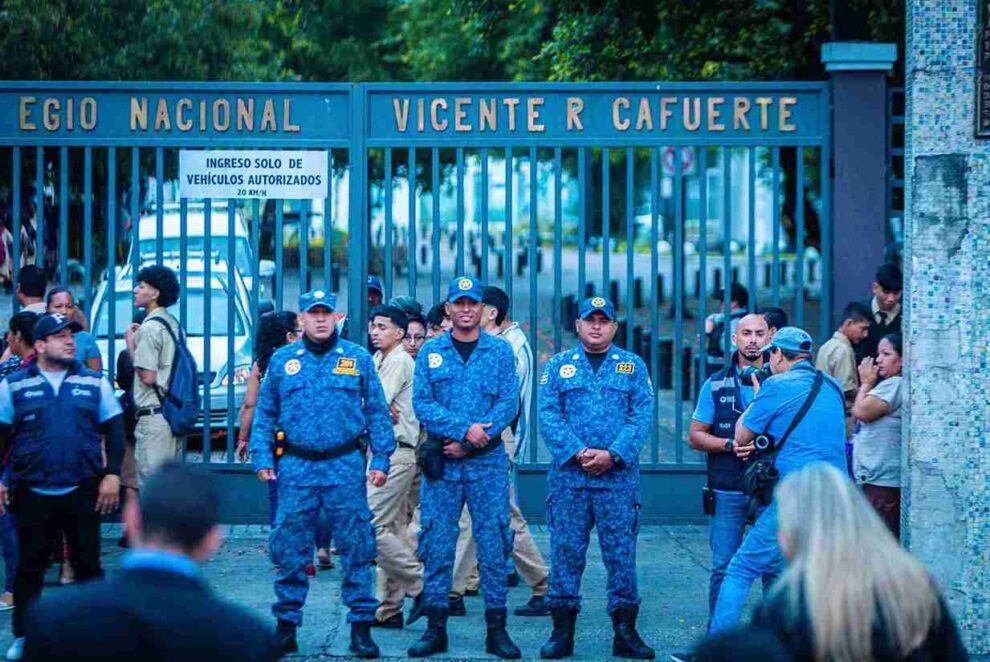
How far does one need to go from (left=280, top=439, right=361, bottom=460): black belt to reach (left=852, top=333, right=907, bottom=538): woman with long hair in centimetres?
279

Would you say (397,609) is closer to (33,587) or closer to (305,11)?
(33,587)

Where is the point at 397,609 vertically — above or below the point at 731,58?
below

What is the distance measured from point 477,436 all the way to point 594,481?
632 mm

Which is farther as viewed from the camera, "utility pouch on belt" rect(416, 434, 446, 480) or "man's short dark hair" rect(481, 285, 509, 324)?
"man's short dark hair" rect(481, 285, 509, 324)

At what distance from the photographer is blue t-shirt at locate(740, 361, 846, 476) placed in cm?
681

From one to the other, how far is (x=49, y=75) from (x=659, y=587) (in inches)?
406

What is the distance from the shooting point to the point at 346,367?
24.4 feet

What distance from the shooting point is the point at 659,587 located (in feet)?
29.5

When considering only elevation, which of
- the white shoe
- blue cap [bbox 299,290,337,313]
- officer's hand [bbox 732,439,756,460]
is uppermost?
blue cap [bbox 299,290,337,313]

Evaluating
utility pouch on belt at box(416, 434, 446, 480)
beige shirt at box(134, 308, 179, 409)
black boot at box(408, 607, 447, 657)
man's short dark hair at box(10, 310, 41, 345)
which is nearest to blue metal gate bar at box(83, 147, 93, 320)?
beige shirt at box(134, 308, 179, 409)

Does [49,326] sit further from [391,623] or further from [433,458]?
[391,623]

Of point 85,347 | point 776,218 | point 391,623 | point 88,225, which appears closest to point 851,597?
point 391,623

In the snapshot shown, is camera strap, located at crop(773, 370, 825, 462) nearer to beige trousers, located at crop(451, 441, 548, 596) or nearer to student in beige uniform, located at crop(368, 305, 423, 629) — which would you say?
beige trousers, located at crop(451, 441, 548, 596)

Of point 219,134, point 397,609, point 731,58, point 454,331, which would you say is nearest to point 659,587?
point 397,609
